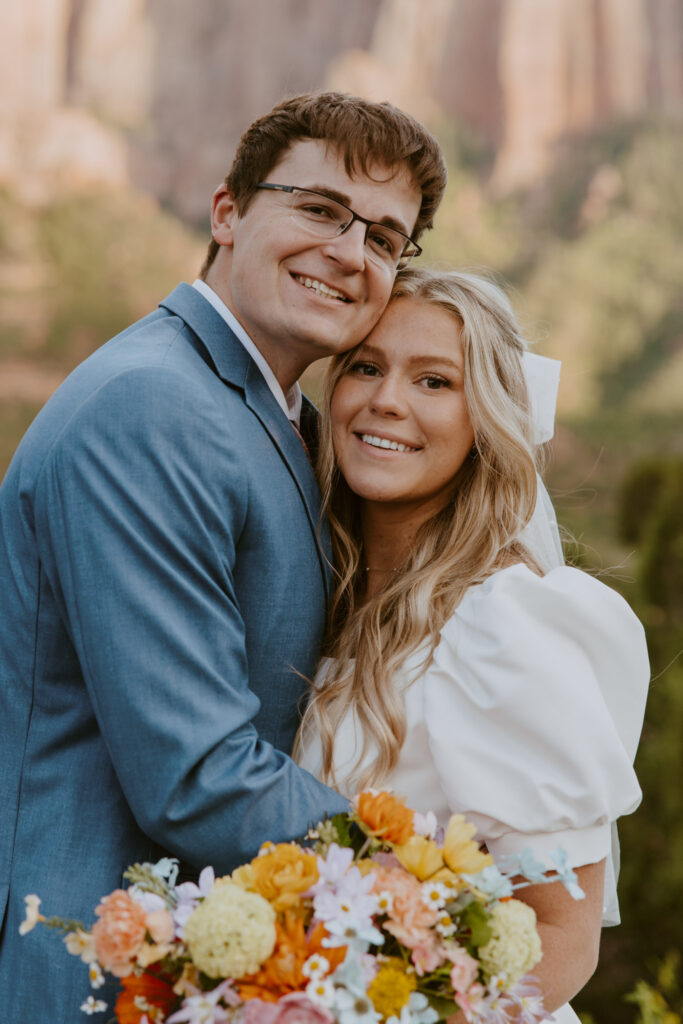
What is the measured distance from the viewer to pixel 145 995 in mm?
1504

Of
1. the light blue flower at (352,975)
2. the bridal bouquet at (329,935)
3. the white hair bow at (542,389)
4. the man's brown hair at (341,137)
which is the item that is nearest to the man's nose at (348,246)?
the man's brown hair at (341,137)

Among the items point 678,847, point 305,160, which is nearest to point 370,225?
point 305,160

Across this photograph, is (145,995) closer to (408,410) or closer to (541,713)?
(541,713)

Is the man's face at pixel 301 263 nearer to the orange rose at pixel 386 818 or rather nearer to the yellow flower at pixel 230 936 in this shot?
the orange rose at pixel 386 818

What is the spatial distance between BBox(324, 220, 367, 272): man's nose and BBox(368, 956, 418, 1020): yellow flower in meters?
1.47

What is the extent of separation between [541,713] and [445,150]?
811 inches

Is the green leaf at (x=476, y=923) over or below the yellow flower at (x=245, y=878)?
below

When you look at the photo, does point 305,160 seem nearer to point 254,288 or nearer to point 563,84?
point 254,288

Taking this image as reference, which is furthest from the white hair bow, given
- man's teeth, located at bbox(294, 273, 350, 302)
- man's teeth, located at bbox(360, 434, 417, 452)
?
man's teeth, located at bbox(294, 273, 350, 302)

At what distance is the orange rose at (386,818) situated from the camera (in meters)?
1.55

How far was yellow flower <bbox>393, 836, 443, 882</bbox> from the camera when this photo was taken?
1.52m

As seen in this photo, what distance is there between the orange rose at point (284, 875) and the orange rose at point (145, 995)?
0.68ft

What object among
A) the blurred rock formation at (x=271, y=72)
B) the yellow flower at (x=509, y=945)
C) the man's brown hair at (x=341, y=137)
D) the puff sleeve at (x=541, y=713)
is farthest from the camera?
the blurred rock formation at (x=271, y=72)

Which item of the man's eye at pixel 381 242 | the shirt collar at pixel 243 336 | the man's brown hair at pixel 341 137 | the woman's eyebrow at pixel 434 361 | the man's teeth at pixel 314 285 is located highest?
the man's brown hair at pixel 341 137
